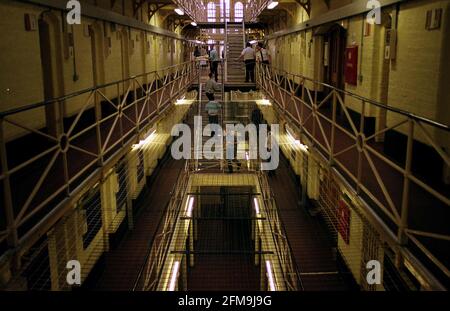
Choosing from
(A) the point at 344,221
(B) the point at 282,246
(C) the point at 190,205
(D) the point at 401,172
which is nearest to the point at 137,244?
(C) the point at 190,205

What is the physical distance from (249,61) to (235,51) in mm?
1241

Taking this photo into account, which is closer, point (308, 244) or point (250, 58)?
point (308, 244)

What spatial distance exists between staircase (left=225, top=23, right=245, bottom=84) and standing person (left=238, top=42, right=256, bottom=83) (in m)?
0.21

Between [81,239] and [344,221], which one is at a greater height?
[81,239]

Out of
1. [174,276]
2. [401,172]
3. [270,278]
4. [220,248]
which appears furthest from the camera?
[220,248]

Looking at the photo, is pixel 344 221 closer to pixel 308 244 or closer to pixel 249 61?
pixel 308 244

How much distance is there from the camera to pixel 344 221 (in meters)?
3.58

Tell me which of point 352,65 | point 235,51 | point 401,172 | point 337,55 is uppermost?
point 235,51

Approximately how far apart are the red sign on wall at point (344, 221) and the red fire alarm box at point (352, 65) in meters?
1.56

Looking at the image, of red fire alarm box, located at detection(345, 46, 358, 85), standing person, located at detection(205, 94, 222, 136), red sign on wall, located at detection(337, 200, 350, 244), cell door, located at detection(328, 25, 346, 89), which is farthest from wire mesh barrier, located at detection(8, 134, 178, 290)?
cell door, located at detection(328, 25, 346, 89)

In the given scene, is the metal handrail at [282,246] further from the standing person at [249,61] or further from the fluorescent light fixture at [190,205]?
the standing person at [249,61]

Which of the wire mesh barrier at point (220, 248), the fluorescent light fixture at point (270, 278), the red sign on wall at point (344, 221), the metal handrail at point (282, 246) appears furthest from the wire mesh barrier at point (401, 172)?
the fluorescent light fixture at point (270, 278)

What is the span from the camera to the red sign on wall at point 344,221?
11.3ft
